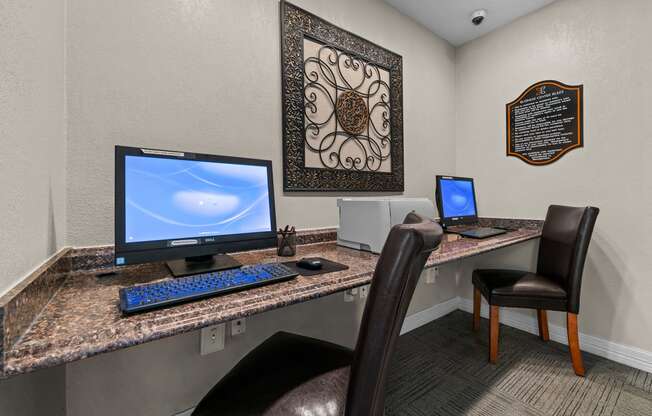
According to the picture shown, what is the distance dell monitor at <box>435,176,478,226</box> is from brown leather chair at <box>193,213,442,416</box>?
1.38 m

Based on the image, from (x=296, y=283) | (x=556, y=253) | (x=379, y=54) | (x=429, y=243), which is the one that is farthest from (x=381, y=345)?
(x=379, y=54)

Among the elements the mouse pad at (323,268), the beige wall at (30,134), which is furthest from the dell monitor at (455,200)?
the beige wall at (30,134)

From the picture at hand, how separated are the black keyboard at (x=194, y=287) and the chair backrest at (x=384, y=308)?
1.21 feet

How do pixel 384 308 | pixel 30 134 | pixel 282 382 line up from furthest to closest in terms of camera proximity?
pixel 282 382 → pixel 30 134 → pixel 384 308

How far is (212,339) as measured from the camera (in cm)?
106

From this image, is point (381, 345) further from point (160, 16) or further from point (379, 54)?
point (379, 54)

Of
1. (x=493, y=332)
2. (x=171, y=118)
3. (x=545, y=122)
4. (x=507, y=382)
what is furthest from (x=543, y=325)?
(x=171, y=118)

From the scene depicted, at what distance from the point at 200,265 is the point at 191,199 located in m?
0.26

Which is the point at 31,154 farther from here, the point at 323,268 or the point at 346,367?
the point at 346,367

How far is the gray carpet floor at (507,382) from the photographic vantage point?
1.43m

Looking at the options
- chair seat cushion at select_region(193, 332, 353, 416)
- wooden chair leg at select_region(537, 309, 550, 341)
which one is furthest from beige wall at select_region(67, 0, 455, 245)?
wooden chair leg at select_region(537, 309, 550, 341)

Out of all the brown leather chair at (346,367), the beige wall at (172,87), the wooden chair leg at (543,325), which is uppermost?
the beige wall at (172,87)

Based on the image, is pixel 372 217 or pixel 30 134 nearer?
pixel 30 134

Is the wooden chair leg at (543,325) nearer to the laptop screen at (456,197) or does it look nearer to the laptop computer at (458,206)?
the laptop computer at (458,206)
